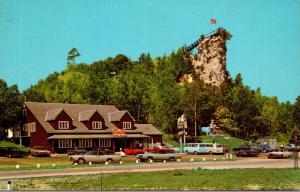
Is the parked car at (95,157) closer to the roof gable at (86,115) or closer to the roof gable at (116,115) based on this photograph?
the roof gable at (86,115)

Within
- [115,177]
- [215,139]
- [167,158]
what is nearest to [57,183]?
[115,177]

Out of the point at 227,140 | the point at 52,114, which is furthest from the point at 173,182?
the point at 52,114

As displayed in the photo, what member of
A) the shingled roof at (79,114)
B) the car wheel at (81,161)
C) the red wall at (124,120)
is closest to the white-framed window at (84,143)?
the shingled roof at (79,114)

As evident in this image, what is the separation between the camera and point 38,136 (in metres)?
64.3

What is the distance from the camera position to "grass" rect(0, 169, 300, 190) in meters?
23.9

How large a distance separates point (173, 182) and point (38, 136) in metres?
41.9

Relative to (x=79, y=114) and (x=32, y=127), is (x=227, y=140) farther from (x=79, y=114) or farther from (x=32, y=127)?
(x=32, y=127)

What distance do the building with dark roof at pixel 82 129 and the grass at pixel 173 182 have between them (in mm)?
34635

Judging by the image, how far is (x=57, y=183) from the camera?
25672mm

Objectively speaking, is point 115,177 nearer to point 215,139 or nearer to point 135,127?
point 215,139

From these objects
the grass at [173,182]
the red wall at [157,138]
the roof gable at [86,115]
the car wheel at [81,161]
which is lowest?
the grass at [173,182]

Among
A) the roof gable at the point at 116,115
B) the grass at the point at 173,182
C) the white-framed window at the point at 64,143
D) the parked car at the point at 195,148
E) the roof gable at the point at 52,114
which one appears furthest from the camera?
the roof gable at the point at 116,115

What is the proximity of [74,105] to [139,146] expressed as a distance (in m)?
10.8

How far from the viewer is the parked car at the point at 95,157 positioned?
4322cm
